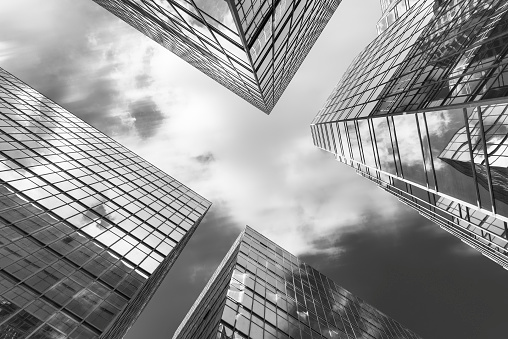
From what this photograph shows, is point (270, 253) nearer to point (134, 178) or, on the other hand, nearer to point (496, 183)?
point (134, 178)

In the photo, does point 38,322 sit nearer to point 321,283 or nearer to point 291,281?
point 291,281

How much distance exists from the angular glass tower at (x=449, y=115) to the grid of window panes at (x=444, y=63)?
0.14 ft

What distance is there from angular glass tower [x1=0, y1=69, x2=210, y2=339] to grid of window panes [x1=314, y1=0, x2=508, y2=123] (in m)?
17.6

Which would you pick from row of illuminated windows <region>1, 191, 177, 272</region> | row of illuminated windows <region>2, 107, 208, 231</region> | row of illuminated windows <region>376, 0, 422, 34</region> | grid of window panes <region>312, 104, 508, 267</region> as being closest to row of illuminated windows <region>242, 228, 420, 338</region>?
row of illuminated windows <region>2, 107, 208, 231</region>

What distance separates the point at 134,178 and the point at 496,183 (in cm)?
3199

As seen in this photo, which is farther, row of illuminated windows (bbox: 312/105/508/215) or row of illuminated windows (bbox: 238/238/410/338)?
row of illuminated windows (bbox: 238/238/410/338)

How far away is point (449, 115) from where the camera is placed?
11406 mm

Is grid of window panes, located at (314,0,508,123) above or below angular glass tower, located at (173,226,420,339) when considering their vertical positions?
above

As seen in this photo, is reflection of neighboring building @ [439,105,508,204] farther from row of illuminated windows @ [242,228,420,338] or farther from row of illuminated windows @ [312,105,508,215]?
row of illuminated windows @ [242,228,420,338]

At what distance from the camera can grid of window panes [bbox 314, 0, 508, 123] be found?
10234 mm

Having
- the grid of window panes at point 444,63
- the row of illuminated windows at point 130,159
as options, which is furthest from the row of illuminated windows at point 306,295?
the row of illuminated windows at point 130,159

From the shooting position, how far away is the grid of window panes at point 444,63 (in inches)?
403

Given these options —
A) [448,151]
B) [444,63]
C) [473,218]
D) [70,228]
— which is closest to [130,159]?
[70,228]

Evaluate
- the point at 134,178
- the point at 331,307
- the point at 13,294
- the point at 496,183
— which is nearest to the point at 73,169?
the point at 134,178
